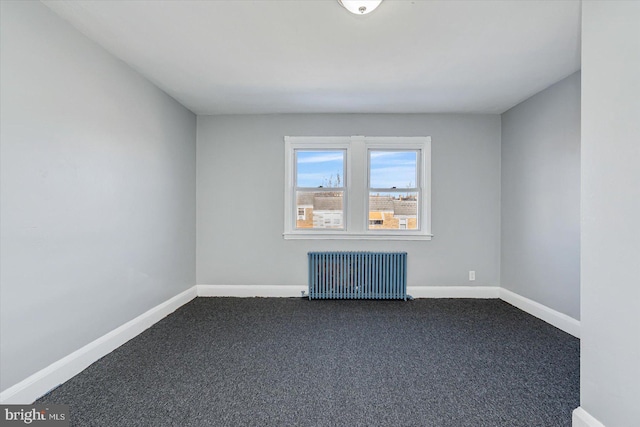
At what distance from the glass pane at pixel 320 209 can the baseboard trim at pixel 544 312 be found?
237 centimetres

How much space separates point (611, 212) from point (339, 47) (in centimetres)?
211

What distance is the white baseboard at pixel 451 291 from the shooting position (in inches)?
159

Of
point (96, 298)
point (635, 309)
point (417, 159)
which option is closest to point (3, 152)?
point (96, 298)

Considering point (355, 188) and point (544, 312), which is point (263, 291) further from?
point (544, 312)

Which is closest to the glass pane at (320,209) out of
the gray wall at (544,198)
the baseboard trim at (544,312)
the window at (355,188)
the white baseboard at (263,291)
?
the window at (355,188)

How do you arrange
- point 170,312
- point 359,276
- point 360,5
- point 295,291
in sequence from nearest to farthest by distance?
point 360,5, point 170,312, point 359,276, point 295,291

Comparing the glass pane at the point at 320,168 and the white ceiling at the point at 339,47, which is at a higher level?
the white ceiling at the point at 339,47

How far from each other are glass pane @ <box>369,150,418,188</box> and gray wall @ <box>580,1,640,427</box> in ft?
8.71

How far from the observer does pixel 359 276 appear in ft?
13.0

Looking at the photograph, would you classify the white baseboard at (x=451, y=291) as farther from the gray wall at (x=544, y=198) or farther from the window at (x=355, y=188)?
the window at (x=355, y=188)

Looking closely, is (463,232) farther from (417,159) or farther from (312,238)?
(312,238)

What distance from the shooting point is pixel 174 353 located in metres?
2.47

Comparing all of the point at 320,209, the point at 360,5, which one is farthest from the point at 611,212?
the point at 320,209

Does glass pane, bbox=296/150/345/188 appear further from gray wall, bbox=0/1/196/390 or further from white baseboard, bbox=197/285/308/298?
gray wall, bbox=0/1/196/390
